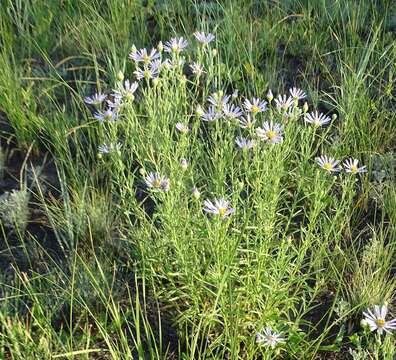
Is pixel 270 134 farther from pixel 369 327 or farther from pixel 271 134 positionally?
pixel 369 327

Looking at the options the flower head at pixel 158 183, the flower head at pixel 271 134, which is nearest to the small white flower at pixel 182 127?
the flower head at pixel 158 183

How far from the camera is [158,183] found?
205 centimetres

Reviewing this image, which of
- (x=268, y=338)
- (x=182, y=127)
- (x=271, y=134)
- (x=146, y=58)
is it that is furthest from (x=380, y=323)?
(x=146, y=58)

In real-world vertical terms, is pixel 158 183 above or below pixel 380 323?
above

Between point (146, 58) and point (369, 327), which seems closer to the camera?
point (369, 327)

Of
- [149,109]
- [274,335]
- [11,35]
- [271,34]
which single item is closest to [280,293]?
[274,335]

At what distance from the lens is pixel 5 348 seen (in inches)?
90.2

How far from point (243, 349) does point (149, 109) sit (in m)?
0.85

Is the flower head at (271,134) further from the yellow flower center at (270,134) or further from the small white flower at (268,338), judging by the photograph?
the small white flower at (268,338)

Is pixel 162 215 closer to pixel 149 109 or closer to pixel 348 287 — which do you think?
pixel 149 109

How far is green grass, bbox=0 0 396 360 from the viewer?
210cm

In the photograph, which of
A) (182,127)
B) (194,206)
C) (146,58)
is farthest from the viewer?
(194,206)

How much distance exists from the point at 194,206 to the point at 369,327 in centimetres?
82

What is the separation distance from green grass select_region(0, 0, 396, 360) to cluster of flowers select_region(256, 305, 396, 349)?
0.16ft
